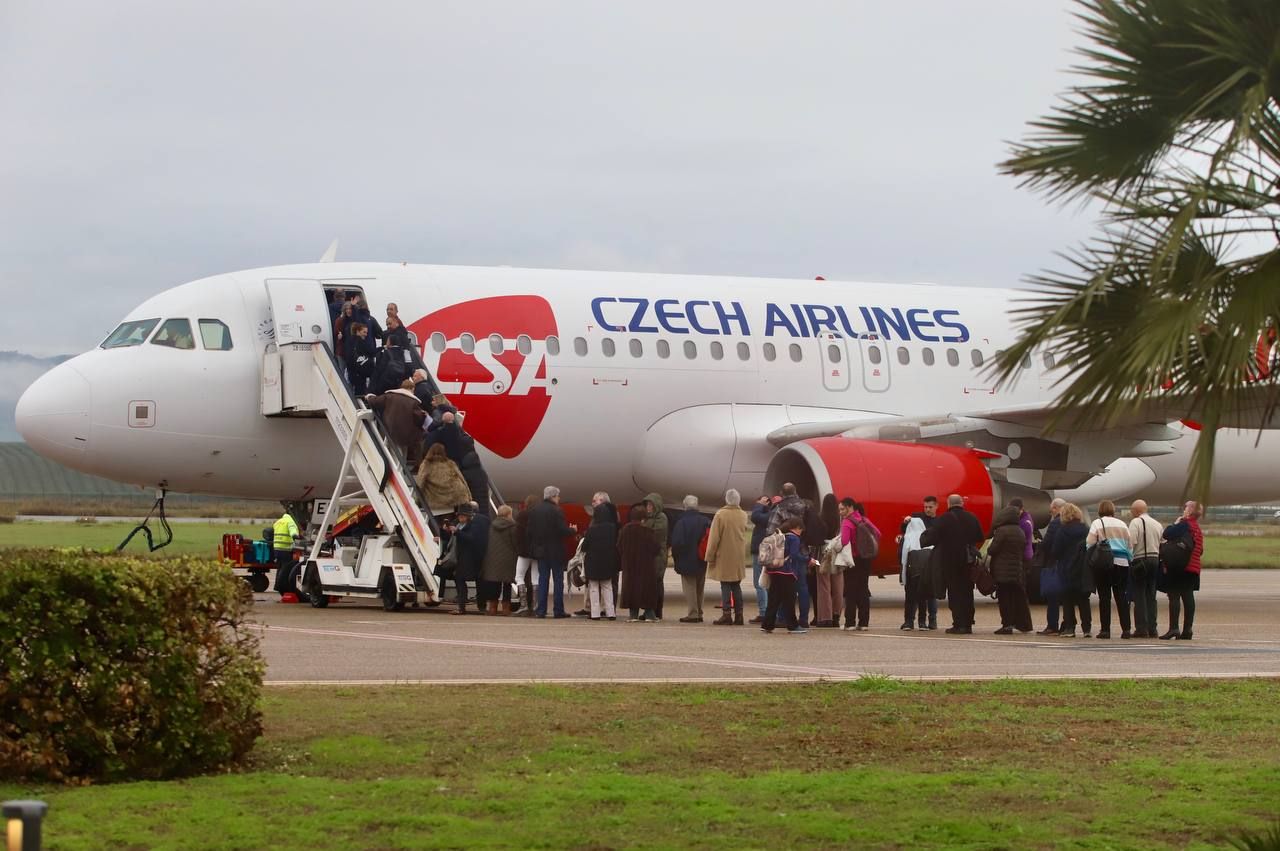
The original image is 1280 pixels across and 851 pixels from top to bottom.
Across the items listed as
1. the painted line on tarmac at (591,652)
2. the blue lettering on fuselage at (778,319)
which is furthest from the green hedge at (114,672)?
the blue lettering on fuselage at (778,319)

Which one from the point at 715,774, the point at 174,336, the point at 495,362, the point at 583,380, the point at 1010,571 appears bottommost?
the point at 715,774

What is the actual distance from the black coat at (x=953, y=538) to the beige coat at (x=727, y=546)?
2016 mm

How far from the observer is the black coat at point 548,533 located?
19172 millimetres

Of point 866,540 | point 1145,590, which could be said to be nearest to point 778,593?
point 866,540

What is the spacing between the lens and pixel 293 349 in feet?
68.0

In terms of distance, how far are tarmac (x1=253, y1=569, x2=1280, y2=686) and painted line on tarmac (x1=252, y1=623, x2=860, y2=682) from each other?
0.04 feet

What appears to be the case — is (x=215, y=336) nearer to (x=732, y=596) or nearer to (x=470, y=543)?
(x=470, y=543)

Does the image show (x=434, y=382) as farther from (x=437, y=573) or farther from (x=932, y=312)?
(x=932, y=312)

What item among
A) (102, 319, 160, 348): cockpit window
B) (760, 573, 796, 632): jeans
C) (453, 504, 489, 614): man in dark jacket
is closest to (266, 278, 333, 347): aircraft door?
(102, 319, 160, 348): cockpit window

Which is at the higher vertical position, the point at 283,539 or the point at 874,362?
the point at 874,362

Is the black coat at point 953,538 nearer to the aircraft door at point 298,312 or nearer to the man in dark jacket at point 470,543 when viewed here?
the man in dark jacket at point 470,543

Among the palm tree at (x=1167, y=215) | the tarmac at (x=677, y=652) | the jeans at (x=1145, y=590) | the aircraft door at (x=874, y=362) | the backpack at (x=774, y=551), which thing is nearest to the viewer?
the palm tree at (x=1167, y=215)

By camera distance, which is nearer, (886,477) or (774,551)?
(774,551)

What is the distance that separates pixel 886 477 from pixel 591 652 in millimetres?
7020
